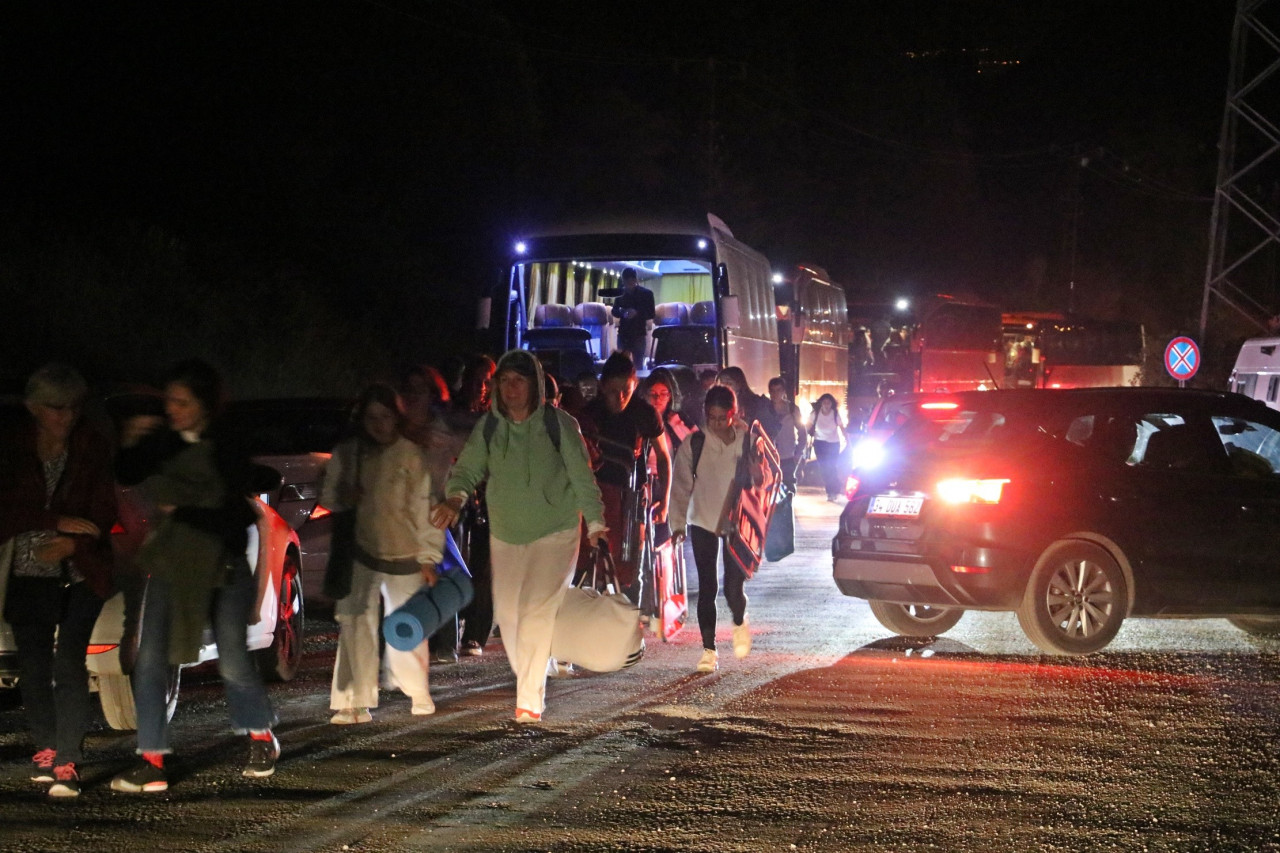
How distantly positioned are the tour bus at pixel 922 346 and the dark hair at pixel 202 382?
35.3 m

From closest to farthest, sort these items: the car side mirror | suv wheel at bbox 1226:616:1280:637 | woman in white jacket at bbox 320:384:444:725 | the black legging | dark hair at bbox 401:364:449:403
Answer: the car side mirror → woman in white jacket at bbox 320:384:444:725 → the black legging → dark hair at bbox 401:364:449:403 → suv wheel at bbox 1226:616:1280:637

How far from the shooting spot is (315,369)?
77.8ft

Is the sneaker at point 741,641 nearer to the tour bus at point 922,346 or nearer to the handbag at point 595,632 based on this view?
the handbag at point 595,632

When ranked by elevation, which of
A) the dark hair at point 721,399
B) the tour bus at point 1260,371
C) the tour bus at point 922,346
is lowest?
the dark hair at point 721,399

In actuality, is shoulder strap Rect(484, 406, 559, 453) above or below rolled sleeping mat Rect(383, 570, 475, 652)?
above

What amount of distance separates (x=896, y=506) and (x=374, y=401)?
3843 millimetres

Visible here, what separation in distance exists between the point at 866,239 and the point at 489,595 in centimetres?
6008

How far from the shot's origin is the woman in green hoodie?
775cm

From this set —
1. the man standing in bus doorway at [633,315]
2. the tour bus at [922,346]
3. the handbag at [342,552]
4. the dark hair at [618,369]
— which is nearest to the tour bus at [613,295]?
the man standing in bus doorway at [633,315]

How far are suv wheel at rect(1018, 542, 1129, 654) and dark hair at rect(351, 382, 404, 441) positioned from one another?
417 centimetres

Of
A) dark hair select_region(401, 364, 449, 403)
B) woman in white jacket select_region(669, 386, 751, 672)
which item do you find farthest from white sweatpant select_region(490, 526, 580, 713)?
dark hair select_region(401, 364, 449, 403)

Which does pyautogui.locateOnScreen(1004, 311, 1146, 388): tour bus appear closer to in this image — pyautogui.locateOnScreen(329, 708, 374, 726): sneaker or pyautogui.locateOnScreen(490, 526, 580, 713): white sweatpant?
pyautogui.locateOnScreen(490, 526, 580, 713): white sweatpant

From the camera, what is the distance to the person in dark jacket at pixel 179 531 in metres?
6.48

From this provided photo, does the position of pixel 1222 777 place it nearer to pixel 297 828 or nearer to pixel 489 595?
pixel 297 828
